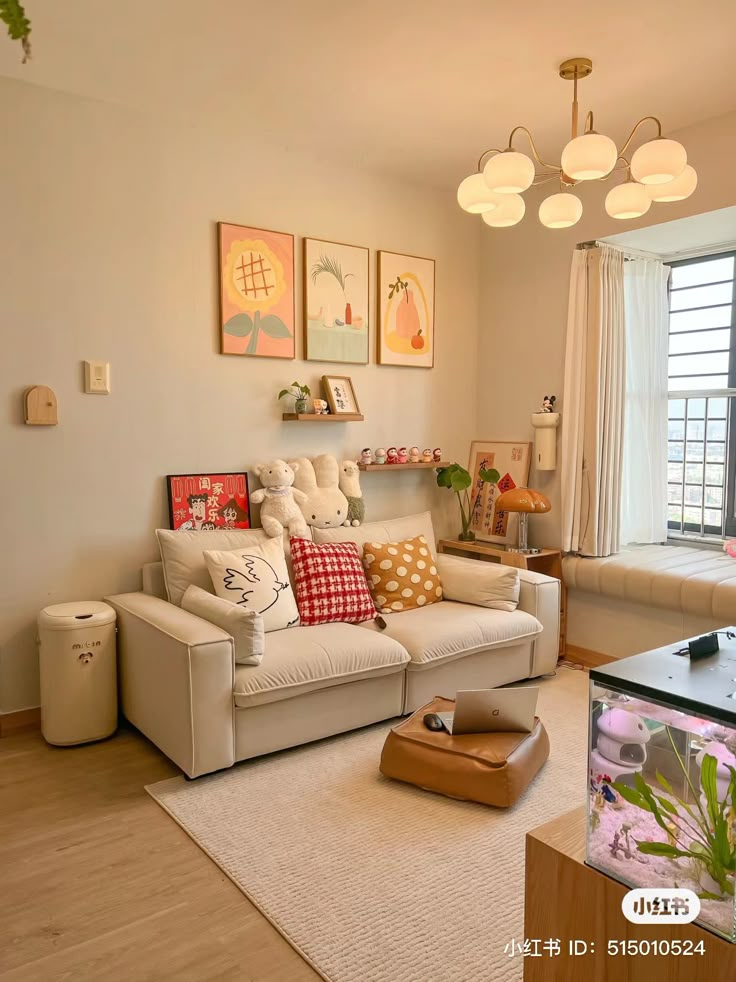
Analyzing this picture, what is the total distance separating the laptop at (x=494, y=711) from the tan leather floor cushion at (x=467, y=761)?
0.03 m

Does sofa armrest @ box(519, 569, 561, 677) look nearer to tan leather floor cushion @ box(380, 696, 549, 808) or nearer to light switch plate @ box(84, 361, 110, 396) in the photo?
tan leather floor cushion @ box(380, 696, 549, 808)

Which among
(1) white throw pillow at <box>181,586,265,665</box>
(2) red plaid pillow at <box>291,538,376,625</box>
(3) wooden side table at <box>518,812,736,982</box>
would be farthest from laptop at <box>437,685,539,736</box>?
(3) wooden side table at <box>518,812,736,982</box>

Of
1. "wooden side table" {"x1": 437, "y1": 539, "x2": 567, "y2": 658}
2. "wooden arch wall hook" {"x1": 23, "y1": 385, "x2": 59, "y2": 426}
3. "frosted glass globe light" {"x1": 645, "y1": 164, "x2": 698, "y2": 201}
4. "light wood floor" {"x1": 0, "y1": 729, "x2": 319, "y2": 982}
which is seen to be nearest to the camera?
"light wood floor" {"x1": 0, "y1": 729, "x2": 319, "y2": 982}

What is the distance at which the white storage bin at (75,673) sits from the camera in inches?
116

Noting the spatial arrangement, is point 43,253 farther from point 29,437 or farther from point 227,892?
point 227,892

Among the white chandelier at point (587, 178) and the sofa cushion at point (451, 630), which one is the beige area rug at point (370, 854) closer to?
the sofa cushion at point (451, 630)

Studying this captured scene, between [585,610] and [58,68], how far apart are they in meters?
3.58

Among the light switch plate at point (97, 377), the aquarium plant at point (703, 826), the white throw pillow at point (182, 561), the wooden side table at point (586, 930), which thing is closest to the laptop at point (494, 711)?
the wooden side table at point (586, 930)

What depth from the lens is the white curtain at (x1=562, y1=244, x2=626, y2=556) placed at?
3947mm

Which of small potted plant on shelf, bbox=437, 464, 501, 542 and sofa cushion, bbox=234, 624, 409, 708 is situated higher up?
small potted plant on shelf, bbox=437, 464, 501, 542

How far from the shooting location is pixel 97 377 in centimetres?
323

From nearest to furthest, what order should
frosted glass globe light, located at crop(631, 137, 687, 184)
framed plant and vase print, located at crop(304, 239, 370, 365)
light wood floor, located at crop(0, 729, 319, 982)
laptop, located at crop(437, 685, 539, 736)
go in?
light wood floor, located at crop(0, 729, 319, 982), frosted glass globe light, located at crop(631, 137, 687, 184), laptop, located at crop(437, 685, 539, 736), framed plant and vase print, located at crop(304, 239, 370, 365)

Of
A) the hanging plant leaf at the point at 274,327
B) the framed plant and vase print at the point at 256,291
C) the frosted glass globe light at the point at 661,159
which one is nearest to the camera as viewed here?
the frosted glass globe light at the point at 661,159

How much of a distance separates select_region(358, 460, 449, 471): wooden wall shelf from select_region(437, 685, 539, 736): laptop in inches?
66.7
